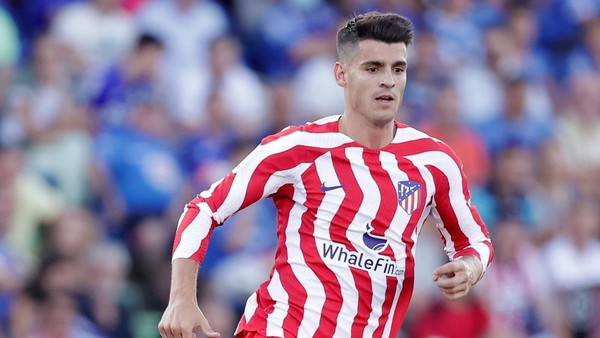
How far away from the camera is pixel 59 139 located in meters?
9.19

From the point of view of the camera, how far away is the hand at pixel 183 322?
4824 millimetres

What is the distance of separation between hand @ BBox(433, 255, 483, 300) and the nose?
2.58 ft

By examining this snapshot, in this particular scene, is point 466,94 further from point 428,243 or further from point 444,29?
point 428,243

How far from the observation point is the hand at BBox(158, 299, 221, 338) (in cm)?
482

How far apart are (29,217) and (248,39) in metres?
3.59

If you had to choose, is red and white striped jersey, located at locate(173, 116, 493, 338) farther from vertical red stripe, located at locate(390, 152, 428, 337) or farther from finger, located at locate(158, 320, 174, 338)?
finger, located at locate(158, 320, 174, 338)

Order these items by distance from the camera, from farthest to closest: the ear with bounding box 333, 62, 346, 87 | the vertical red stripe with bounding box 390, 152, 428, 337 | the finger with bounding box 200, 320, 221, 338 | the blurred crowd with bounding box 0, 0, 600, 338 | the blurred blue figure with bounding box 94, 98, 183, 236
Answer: the blurred blue figure with bounding box 94, 98, 183, 236, the blurred crowd with bounding box 0, 0, 600, 338, the ear with bounding box 333, 62, 346, 87, the vertical red stripe with bounding box 390, 152, 428, 337, the finger with bounding box 200, 320, 221, 338

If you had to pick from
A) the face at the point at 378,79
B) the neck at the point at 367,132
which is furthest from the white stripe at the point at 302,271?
the face at the point at 378,79

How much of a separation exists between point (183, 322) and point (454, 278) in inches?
42.9

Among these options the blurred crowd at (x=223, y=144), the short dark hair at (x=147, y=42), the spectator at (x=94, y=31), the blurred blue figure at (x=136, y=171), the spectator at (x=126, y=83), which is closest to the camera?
the blurred crowd at (x=223, y=144)

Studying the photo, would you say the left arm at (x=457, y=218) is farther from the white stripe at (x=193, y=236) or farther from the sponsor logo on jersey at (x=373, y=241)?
the white stripe at (x=193, y=236)

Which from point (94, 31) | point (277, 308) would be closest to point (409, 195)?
point (277, 308)

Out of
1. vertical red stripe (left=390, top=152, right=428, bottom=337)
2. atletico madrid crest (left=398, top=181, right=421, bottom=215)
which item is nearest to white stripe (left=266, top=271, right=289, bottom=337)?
vertical red stripe (left=390, top=152, right=428, bottom=337)

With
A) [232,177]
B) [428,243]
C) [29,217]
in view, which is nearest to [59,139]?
[29,217]
